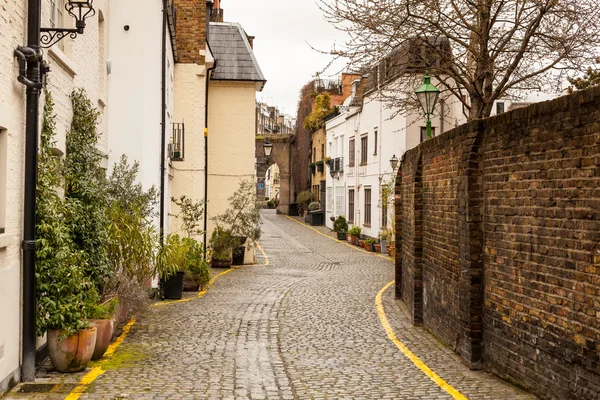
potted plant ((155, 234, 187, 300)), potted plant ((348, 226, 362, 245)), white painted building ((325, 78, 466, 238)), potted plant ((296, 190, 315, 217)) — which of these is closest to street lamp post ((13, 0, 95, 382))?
potted plant ((155, 234, 187, 300))

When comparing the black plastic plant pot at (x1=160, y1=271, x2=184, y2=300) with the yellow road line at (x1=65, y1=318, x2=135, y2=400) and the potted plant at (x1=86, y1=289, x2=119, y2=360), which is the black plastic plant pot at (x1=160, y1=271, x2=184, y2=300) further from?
the potted plant at (x1=86, y1=289, x2=119, y2=360)

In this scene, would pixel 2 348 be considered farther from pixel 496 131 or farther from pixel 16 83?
pixel 496 131

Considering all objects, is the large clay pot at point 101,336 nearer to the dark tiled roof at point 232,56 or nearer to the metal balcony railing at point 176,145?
the metal balcony railing at point 176,145

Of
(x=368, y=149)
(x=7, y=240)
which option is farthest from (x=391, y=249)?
(x=7, y=240)

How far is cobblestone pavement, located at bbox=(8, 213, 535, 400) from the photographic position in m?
7.43

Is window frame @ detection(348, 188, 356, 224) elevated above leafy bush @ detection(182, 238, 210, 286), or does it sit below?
above

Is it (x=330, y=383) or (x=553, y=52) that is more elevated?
(x=553, y=52)

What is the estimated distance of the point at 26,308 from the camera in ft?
24.7

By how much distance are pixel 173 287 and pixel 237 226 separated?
8662mm

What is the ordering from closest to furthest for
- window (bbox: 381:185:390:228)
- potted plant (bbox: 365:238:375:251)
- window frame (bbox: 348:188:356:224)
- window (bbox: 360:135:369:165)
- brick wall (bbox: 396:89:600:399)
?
brick wall (bbox: 396:89:600:399) < window (bbox: 381:185:390:228) < potted plant (bbox: 365:238:375:251) < window (bbox: 360:135:369:165) < window frame (bbox: 348:188:356:224)

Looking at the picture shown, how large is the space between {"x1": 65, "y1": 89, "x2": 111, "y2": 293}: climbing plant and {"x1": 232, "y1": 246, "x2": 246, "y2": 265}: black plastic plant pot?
14.0 m

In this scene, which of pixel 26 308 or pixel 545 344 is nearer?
pixel 545 344

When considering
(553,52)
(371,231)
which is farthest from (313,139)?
(553,52)

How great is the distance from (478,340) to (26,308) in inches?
201
